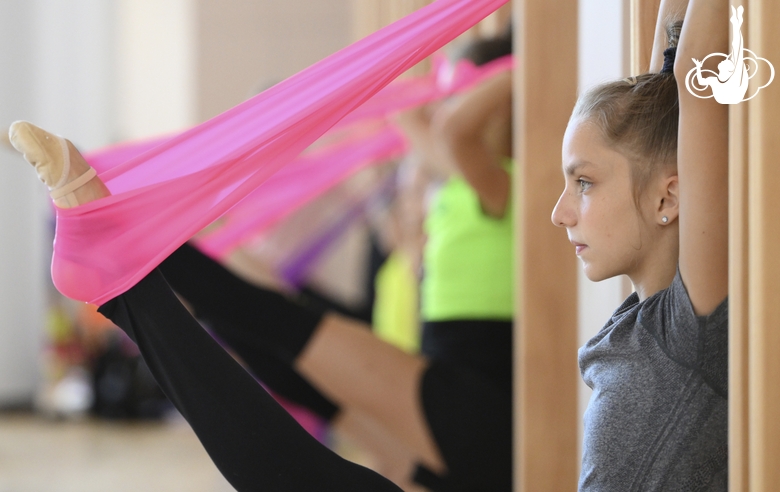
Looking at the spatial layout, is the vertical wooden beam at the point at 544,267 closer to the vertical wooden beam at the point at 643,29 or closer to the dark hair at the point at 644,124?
the vertical wooden beam at the point at 643,29

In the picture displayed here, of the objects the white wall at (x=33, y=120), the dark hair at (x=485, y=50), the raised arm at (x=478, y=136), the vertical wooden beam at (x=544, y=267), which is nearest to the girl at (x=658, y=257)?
the vertical wooden beam at (x=544, y=267)

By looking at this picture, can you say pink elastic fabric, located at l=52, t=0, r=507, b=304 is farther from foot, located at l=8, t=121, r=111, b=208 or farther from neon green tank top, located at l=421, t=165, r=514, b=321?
neon green tank top, located at l=421, t=165, r=514, b=321

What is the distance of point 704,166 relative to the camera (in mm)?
672

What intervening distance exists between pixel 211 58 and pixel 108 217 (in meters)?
2.89

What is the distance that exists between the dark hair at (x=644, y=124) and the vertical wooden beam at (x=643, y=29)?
0.11m

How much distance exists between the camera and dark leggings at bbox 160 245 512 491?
1244 millimetres

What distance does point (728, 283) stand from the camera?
675mm

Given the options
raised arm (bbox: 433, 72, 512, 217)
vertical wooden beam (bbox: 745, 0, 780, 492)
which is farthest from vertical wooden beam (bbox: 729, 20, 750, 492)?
raised arm (bbox: 433, 72, 512, 217)

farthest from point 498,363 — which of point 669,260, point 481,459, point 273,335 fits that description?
point 669,260

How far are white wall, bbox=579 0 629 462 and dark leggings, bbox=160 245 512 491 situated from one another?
0.19 meters

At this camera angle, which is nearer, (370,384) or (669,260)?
(669,260)

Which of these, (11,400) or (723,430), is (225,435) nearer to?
(723,430)

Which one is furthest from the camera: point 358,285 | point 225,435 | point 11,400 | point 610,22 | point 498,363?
point 358,285

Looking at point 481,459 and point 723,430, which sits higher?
point 723,430
